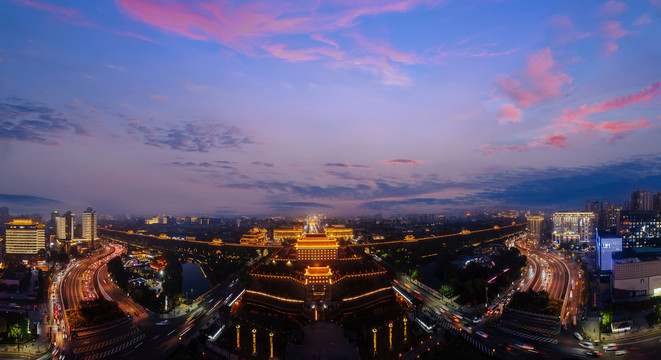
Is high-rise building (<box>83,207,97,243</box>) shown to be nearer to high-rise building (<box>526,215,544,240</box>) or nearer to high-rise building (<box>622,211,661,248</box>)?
high-rise building (<box>622,211,661,248</box>)

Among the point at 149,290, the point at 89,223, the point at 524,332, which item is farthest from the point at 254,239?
the point at 524,332

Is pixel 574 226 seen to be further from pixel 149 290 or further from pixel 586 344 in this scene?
pixel 149 290

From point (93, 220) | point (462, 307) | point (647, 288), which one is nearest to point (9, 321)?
point (462, 307)

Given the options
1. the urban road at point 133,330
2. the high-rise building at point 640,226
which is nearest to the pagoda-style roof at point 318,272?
the urban road at point 133,330

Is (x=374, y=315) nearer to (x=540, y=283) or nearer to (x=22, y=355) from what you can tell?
(x=540, y=283)

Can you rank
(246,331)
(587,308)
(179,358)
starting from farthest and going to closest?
(587,308) < (246,331) < (179,358)

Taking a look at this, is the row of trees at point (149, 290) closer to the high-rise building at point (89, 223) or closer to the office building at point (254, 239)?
the office building at point (254, 239)
